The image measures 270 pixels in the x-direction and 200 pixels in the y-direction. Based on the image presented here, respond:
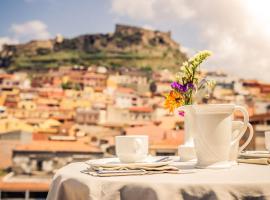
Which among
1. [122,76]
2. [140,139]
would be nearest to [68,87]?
[122,76]

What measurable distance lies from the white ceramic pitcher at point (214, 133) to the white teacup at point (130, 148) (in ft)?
0.57

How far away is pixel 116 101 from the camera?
32.8 meters

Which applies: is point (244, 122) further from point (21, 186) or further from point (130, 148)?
point (21, 186)

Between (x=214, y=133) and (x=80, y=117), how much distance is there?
77.4ft

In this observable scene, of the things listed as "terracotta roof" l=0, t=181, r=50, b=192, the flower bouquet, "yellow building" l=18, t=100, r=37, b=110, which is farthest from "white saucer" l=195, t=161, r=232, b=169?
"yellow building" l=18, t=100, r=37, b=110

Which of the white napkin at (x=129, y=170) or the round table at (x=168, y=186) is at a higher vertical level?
the white napkin at (x=129, y=170)

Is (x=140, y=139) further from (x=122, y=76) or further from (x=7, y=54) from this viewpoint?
(x=7, y=54)

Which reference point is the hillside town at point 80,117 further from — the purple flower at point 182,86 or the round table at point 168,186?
the round table at point 168,186

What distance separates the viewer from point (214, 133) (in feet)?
4.27


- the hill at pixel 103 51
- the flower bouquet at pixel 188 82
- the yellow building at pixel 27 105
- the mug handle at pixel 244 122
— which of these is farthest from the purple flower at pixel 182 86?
the hill at pixel 103 51

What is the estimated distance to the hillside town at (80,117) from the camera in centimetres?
1415

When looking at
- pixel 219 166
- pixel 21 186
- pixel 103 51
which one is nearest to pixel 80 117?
pixel 21 186

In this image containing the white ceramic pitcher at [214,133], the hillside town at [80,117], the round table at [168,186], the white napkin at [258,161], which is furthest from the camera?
the hillside town at [80,117]

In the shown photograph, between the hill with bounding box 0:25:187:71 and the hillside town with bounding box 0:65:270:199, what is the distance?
4662 mm
